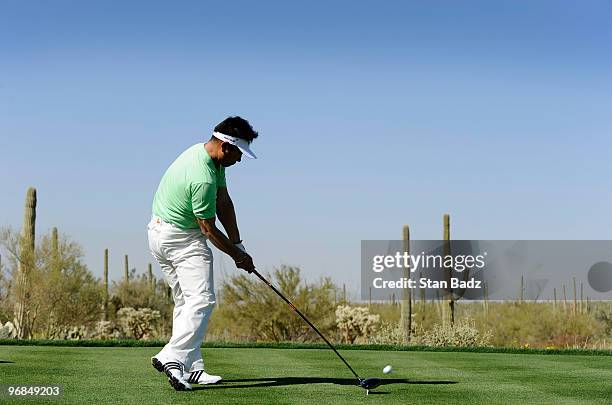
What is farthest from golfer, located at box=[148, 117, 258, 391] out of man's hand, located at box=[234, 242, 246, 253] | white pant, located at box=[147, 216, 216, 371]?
man's hand, located at box=[234, 242, 246, 253]

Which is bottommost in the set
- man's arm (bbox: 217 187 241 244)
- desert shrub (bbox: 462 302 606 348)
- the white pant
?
desert shrub (bbox: 462 302 606 348)

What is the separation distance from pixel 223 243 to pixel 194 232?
268 millimetres

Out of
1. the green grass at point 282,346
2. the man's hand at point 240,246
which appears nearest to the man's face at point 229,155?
the man's hand at point 240,246

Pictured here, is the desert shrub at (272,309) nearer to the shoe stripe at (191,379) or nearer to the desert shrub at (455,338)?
the desert shrub at (455,338)

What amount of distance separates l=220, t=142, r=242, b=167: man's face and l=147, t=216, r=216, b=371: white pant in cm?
59

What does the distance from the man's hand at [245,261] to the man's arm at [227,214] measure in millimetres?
262

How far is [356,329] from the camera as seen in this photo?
26656mm

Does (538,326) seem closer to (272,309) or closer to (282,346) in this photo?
(272,309)

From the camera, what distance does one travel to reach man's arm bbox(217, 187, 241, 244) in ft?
24.6

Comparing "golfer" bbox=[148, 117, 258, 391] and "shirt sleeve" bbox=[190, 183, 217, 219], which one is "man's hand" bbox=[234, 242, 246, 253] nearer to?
"golfer" bbox=[148, 117, 258, 391]

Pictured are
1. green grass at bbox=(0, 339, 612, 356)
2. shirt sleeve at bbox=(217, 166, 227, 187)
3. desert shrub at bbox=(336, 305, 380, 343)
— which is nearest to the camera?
shirt sleeve at bbox=(217, 166, 227, 187)

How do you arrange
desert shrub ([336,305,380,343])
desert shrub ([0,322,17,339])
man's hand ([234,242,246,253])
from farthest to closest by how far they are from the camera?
desert shrub ([336,305,380,343]), desert shrub ([0,322,17,339]), man's hand ([234,242,246,253])

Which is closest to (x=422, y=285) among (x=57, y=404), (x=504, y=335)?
(x=504, y=335)

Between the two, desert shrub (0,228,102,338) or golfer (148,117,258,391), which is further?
desert shrub (0,228,102,338)
